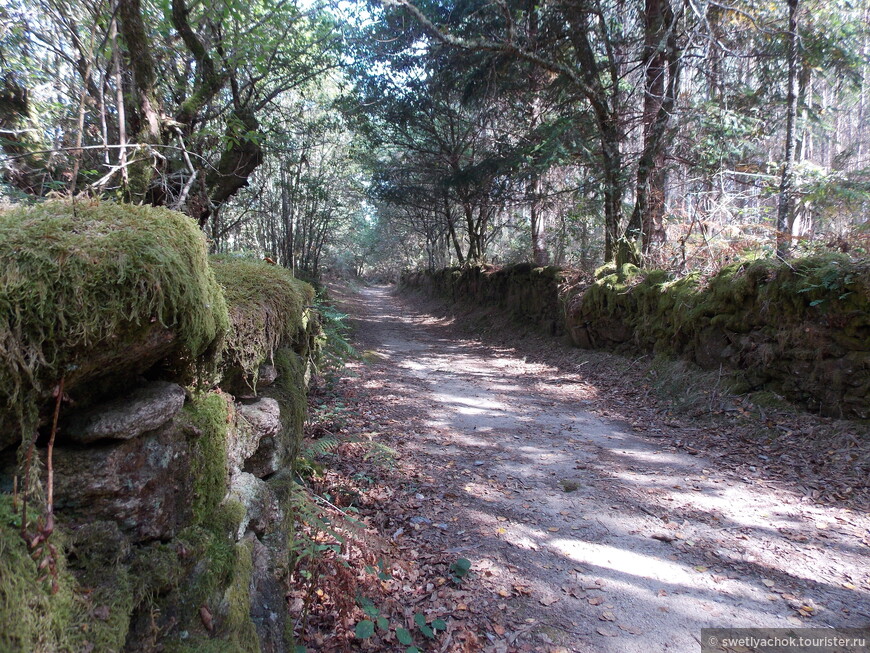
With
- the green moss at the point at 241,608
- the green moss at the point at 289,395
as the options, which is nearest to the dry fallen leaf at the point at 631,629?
the green moss at the point at 241,608

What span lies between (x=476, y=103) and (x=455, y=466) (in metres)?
11.2

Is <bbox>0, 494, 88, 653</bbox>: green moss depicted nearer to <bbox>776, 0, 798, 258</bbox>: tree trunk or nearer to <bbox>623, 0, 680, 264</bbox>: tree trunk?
<bbox>776, 0, 798, 258</bbox>: tree trunk

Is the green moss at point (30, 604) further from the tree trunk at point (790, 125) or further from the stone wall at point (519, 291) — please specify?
the stone wall at point (519, 291)

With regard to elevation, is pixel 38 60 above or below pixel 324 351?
above

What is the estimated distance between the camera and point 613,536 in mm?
3814

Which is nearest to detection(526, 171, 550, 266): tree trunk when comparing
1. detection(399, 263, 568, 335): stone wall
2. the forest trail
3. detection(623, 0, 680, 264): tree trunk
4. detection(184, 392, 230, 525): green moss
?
detection(399, 263, 568, 335): stone wall

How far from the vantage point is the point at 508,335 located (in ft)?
45.2

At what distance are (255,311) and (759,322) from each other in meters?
6.68

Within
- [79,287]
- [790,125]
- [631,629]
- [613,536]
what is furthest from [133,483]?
[790,125]

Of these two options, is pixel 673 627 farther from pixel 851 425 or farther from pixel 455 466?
pixel 851 425

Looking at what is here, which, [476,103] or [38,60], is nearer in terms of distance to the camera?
[38,60]

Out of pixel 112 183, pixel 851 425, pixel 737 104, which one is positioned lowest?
pixel 851 425

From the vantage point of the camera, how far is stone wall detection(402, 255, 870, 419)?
5.35 meters

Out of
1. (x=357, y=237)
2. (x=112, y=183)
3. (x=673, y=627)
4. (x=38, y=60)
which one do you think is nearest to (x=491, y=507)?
(x=673, y=627)
